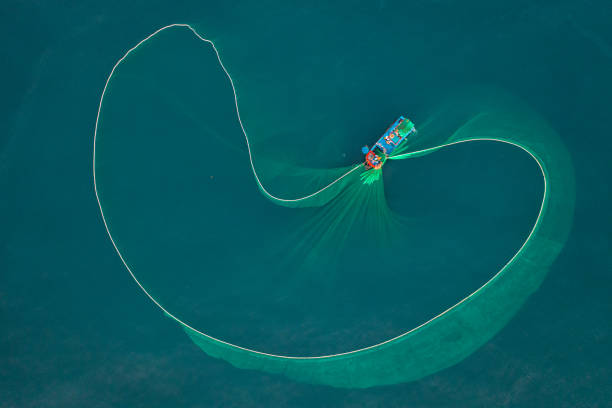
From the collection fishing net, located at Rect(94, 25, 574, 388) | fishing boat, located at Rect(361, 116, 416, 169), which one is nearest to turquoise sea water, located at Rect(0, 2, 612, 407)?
fishing net, located at Rect(94, 25, 574, 388)

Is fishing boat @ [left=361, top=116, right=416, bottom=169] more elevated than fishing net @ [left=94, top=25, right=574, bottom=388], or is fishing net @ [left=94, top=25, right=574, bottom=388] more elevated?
fishing boat @ [left=361, top=116, right=416, bottom=169]

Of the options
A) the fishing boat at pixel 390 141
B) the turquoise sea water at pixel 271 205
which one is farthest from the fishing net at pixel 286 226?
the fishing boat at pixel 390 141

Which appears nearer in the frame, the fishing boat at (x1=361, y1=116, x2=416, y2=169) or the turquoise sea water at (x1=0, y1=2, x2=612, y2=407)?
the fishing boat at (x1=361, y1=116, x2=416, y2=169)

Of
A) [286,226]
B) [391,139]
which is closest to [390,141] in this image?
[391,139]

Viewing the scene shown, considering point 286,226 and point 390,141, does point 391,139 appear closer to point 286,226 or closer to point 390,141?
point 390,141

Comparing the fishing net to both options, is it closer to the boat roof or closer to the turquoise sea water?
the turquoise sea water
